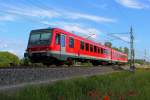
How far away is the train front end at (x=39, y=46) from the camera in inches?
868

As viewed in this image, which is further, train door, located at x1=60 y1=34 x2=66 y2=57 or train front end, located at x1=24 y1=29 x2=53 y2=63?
train door, located at x1=60 y1=34 x2=66 y2=57

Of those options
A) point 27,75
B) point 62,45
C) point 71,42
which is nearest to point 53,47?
point 62,45

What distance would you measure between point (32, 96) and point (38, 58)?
45.9 ft

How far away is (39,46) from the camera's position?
22.6 metres

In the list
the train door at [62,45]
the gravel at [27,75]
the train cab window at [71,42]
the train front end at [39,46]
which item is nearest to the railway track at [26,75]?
the gravel at [27,75]

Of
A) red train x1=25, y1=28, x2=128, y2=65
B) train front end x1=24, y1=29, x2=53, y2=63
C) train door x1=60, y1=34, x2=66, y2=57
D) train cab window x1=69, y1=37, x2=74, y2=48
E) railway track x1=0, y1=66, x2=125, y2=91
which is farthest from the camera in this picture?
train cab window x1=69, y1=37, x2=74, y2=48

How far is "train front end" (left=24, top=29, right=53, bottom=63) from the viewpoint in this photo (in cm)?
2205

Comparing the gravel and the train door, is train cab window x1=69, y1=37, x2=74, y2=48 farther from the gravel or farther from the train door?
the gravel

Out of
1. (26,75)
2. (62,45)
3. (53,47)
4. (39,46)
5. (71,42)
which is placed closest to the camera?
(26,75)

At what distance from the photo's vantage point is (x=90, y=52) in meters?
31.7

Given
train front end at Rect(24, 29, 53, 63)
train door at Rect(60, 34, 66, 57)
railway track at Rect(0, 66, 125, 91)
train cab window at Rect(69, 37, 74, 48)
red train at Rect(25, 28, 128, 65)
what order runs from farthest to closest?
1. train cab window at Rect(69, 37, 74, 48)
2. train door at Rect(60, 34, 66, 57)
3. red train at Rect(25, 28, 128, 65)
4. train front end at Rect(24, 29, 53, 63)
5. railway track at Rect(0, 66, 125, 91)

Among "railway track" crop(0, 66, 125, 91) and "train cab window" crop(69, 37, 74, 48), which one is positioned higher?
"train cab window" crop(69, 37, 74, 48)

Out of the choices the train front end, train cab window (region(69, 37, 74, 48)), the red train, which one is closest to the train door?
the red train

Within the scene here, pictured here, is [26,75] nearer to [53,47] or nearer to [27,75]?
[27,75]
